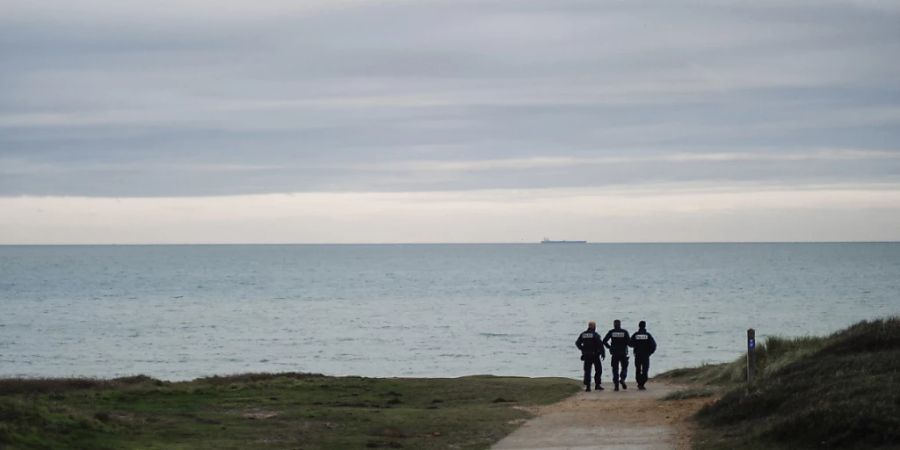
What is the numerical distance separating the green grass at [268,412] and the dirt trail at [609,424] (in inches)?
27.8

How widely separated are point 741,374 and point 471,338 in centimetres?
4313

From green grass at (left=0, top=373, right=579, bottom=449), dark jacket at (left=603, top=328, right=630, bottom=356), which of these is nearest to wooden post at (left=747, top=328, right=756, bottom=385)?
dark jacket at (left=603, top=328, right=630, bottom=356)

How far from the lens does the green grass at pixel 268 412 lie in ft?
73.7

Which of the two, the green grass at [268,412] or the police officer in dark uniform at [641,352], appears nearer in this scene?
the green grass at [268,412]

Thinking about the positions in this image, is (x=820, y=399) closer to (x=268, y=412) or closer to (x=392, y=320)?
(x=268, y=412)

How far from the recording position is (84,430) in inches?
886

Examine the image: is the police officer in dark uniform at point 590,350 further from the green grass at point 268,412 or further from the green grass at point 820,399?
the green grass at point 820,399

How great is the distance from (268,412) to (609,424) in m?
8.15

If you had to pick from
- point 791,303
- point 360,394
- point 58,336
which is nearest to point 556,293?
point 791,303

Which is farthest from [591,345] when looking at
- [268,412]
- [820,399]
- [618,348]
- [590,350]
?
[820,399]

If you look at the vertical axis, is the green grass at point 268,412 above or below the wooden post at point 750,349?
below

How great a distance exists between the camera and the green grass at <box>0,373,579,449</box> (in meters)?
22.5

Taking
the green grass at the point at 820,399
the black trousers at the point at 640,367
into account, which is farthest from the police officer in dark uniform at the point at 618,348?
the green grass at the point at 820,399

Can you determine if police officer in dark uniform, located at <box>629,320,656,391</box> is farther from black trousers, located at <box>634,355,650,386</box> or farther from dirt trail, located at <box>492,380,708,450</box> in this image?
dirt trail, located at <box>492,380,708,450</box>
